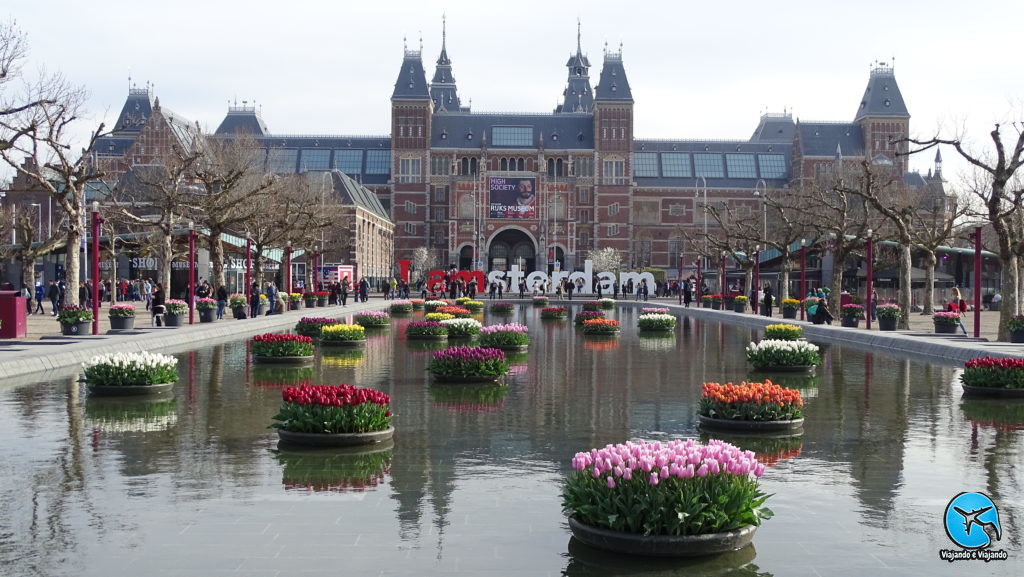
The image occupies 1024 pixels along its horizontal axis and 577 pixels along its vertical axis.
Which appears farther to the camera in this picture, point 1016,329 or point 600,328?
point 600,328

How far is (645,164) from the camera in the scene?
107 metres

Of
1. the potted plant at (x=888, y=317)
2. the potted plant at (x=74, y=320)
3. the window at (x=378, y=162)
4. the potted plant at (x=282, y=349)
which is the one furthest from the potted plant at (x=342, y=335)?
the window at (x=378, y=162)

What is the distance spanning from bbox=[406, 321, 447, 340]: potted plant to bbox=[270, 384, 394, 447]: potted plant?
1472 cm

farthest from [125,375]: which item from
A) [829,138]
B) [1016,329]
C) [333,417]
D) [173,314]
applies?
[829,138]

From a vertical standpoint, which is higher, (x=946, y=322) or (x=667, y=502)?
(x=946, y=322)

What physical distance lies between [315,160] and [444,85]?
71.2 ft

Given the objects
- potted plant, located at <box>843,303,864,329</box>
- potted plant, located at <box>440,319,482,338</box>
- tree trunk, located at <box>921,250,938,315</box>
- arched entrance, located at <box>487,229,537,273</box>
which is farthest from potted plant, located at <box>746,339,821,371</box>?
arched entrance, located at <box>487,229,537,273</box>

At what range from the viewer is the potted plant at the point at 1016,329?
23422mm

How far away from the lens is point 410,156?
99.5 m

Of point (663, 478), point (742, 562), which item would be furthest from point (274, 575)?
point (742, 562)

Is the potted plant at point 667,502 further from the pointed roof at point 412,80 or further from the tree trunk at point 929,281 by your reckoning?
the pointed roof at point 412,80

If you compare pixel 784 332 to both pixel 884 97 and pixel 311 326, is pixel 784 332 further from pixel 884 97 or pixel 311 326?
pixel 884 97

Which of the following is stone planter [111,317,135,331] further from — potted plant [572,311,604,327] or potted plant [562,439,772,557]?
potted plant [562,439,772,557]

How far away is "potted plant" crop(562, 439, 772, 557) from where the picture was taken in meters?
6.29
